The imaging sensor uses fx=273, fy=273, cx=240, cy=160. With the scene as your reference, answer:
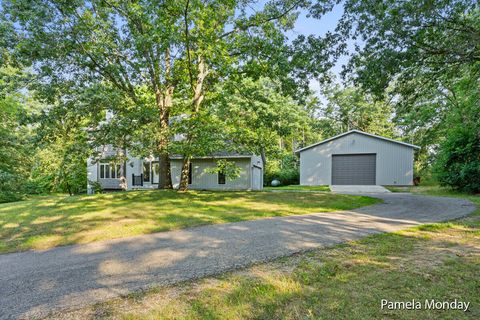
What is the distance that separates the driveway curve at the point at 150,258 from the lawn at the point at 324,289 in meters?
0.35

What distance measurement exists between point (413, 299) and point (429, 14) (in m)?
7.68

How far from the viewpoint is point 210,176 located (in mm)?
20562

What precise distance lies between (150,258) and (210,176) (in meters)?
16.3

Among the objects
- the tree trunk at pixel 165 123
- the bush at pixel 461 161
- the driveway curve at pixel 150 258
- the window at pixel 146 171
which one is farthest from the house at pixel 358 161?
the driveway curve at pixel 150 258

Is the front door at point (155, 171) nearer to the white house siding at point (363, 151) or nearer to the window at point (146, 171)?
the window at point (146, 171)

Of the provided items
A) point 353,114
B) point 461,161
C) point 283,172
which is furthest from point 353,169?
point 353,114

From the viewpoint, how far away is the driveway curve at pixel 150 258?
10.2 ft

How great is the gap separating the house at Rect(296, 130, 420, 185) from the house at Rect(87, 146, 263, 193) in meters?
4.49

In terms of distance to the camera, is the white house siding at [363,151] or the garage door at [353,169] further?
the garage door at [353,169]

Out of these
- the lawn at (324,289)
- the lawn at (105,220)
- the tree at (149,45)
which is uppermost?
the tree at (149,45)

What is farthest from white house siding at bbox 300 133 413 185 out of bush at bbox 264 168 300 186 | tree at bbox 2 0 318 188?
tree at bbox 2 0 318 188

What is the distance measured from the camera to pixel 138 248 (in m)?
4.89

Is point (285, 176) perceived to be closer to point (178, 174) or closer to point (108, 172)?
point (178, 174)

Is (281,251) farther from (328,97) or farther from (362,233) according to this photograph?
(328,97)
